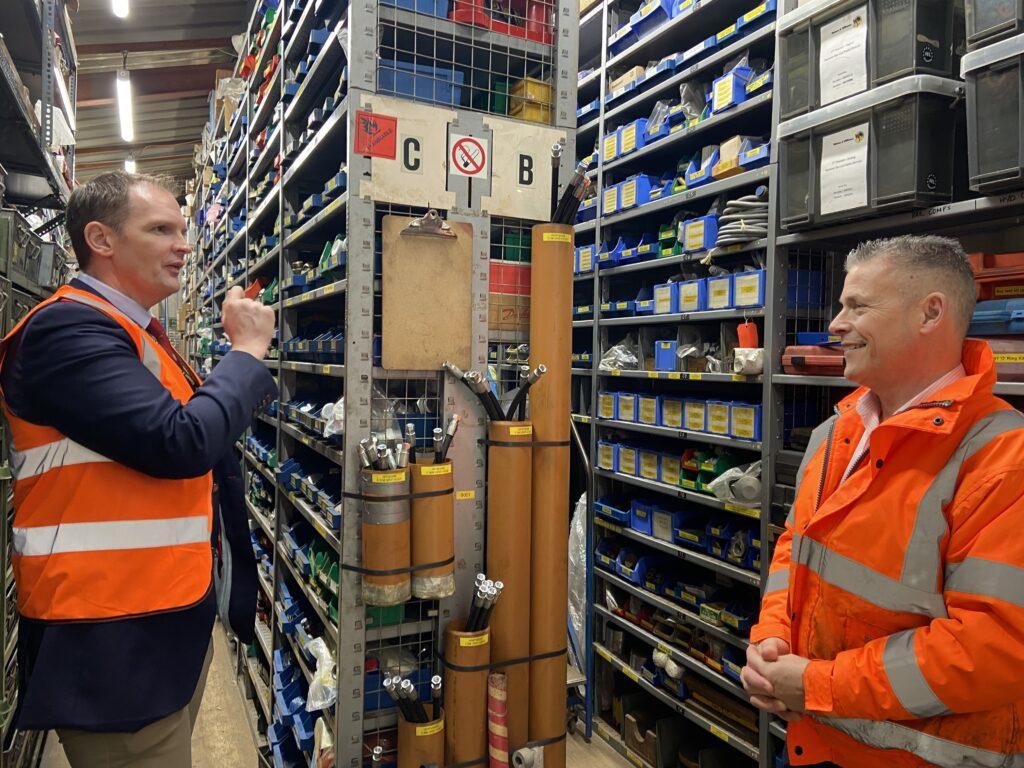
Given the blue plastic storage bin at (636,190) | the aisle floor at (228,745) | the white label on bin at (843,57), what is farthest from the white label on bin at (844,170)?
the aisle floor at (228,745)

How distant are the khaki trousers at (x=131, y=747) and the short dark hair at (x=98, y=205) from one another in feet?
3.41

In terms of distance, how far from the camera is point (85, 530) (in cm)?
140

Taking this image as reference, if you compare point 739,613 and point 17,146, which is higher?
point 17,146

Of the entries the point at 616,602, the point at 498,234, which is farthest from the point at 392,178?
the point at 616,602

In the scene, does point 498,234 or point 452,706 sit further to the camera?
point 498,234

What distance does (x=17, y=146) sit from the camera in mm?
2650

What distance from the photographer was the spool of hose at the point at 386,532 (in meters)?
1.99

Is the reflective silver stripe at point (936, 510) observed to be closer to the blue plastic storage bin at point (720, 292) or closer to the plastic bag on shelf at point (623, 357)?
the blue plastic storage bin at point (720, 292)

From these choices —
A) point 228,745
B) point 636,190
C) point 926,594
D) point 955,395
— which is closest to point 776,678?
point 926,594

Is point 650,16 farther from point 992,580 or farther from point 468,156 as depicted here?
point 992,580

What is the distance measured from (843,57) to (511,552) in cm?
205

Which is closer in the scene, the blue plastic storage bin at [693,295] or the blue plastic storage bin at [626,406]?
the blue plastic storage bin at [693,295]

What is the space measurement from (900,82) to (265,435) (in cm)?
414

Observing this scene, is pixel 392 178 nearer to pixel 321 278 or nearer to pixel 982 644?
pixel 321 278
